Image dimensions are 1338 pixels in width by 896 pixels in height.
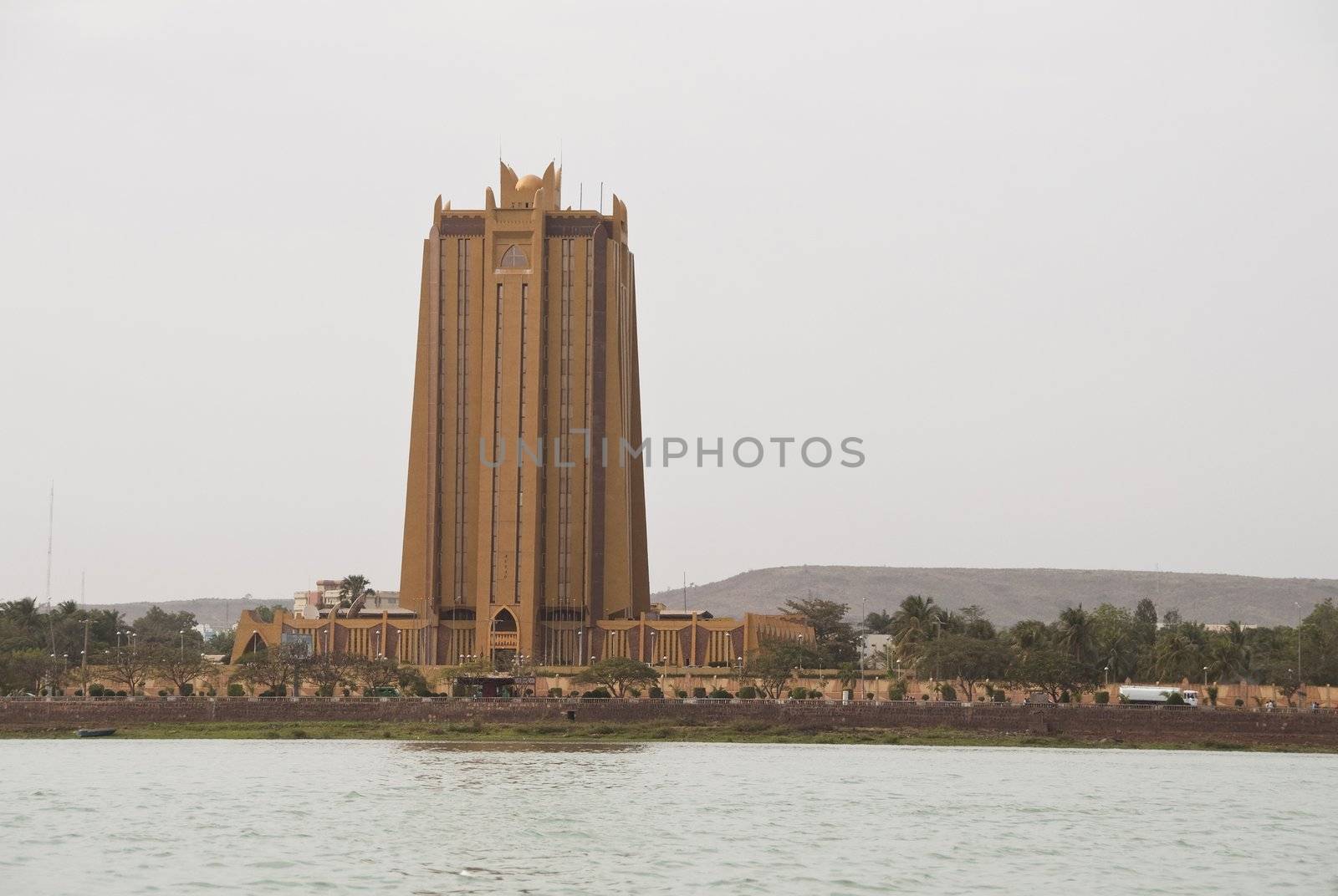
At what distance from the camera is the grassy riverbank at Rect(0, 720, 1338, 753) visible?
11419 centimetres

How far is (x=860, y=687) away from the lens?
14800 cm

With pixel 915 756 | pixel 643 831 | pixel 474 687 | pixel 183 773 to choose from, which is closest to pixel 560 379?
pixel 474 687

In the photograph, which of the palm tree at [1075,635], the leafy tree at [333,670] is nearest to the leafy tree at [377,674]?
the leafy tree at [333,670]

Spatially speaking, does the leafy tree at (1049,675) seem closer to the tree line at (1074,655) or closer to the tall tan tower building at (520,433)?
the tree line at (1074,655)

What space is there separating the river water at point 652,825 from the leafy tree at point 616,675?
40.5 metres

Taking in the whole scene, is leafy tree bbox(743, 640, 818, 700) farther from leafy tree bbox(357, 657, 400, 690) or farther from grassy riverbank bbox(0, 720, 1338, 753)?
leafy tree bbox(357, 657, 400, 690)

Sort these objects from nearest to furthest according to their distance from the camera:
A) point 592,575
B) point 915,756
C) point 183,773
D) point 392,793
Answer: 1. point 392,793
2. point 183,773
3. point 915,756
4. point 592,575

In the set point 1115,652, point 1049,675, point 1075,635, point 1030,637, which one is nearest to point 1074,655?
point 1075,635

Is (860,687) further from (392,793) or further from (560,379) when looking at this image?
(392,793)

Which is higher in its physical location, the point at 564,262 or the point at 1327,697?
the point at 564,262

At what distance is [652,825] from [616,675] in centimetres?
7870

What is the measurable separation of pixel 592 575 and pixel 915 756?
72764 millimetres

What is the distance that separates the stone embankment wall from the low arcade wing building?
43531mm

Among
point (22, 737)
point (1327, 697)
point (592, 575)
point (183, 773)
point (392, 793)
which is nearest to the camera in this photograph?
point (392, 793)
